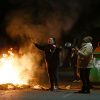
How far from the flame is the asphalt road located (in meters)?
1.57

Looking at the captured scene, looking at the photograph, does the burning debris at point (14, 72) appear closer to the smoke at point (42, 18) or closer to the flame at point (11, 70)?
the flame at point (11, 70)

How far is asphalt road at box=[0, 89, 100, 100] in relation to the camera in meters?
15.5

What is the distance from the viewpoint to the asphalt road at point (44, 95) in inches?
610

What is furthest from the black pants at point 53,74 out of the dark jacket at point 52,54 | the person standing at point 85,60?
the person standing at point 85,60

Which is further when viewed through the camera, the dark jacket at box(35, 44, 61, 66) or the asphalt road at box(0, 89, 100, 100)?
the dark jacket at box(35, 44, 61, 66)

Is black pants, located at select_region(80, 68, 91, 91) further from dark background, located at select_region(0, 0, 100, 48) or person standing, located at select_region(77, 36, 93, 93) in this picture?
dark background, located at select_region(0, 0, 100, 48)

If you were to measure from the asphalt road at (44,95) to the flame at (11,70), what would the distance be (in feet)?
5.14

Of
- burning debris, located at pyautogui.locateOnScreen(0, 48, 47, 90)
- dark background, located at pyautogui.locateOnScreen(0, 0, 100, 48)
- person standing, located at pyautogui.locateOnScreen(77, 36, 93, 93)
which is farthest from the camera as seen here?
dark background, located at pyautogui.locateOnScreen(0, 0, 100, 48)

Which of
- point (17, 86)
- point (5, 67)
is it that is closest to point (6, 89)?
point (17, 86)

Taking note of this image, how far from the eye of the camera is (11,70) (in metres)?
19.5

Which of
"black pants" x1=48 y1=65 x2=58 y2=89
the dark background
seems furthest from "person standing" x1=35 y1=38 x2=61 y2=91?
the dark background

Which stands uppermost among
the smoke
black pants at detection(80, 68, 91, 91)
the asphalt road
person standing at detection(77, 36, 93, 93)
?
the smoke

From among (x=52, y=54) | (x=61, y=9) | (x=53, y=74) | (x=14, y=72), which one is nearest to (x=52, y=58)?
(x=52, y=54)

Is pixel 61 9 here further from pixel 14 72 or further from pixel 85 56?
pixel 85 56
